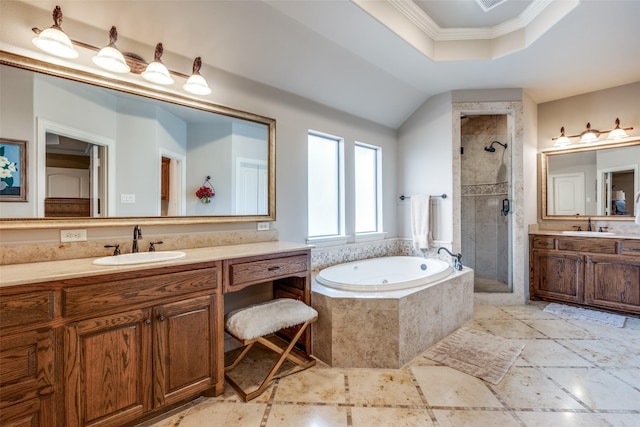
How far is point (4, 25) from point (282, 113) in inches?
68.9

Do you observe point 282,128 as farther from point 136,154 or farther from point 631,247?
point 631,247

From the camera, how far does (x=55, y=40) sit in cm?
145

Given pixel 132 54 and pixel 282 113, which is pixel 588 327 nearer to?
pixel 282 113

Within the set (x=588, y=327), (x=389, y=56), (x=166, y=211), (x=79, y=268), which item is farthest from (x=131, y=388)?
(x=588, y=327)

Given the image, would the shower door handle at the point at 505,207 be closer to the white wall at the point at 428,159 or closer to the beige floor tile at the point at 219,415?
the white wall at the point at 428,159

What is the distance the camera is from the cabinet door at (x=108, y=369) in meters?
1.24

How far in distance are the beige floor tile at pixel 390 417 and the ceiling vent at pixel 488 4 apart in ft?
9.68

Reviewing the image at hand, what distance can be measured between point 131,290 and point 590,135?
15.5 feet

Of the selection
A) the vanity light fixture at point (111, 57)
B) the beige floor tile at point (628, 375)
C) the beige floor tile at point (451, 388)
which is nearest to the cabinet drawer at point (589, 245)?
the beige floor tile at point (628, 375)

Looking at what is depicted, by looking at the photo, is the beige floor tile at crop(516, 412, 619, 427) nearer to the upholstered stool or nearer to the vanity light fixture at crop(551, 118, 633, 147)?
the upholstered stool

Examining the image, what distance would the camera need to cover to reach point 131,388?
140 cm

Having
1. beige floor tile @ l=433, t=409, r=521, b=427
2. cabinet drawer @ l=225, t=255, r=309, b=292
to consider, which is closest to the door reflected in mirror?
cabinet drawer @ l=225, t=255, r=309, b=292

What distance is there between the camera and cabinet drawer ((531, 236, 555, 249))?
334 centimetres

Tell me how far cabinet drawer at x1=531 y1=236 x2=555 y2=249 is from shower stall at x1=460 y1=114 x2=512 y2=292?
37 centimetres
